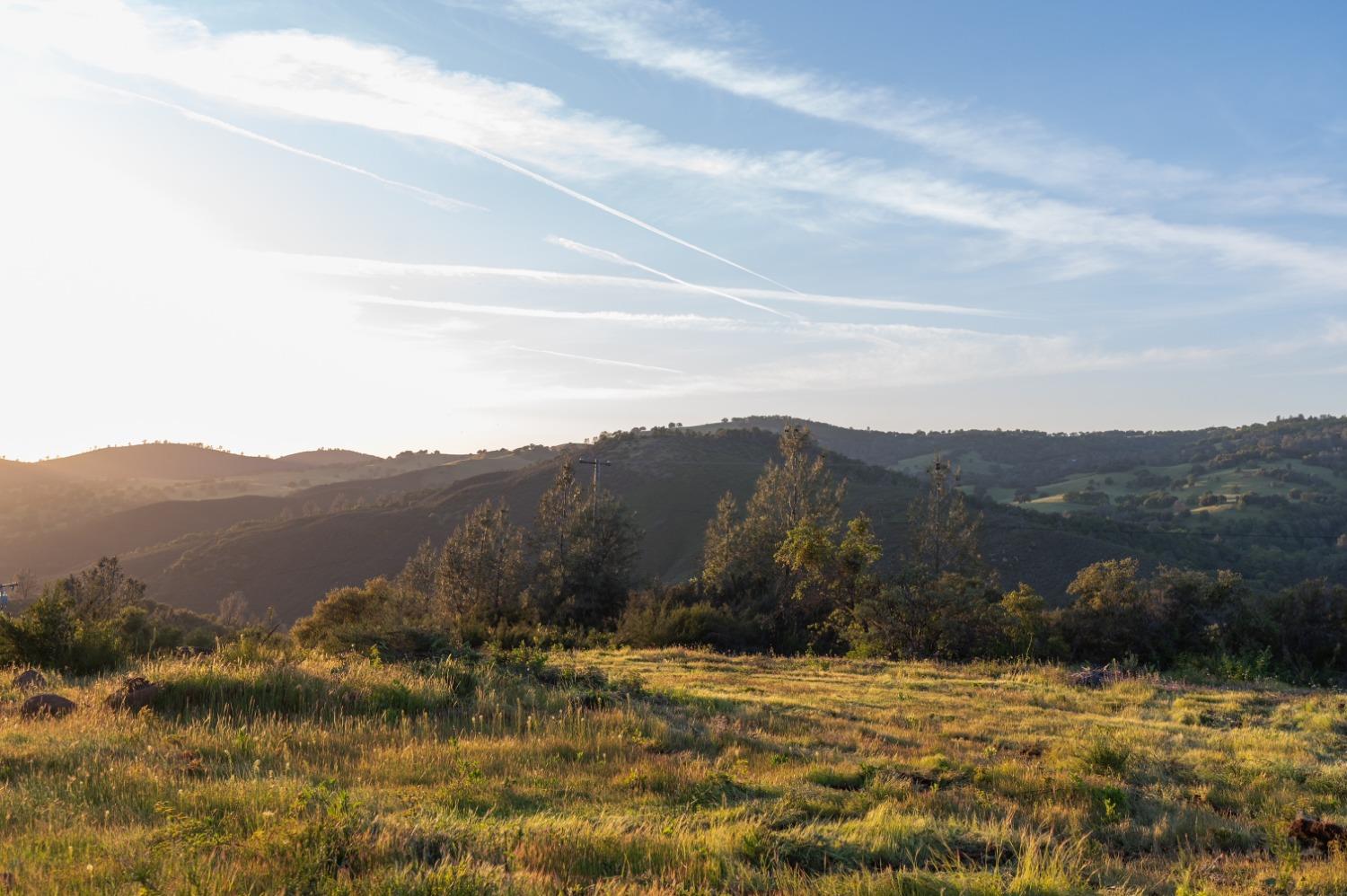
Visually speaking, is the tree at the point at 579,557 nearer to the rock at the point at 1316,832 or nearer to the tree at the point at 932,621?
the tree at the point at 932,621

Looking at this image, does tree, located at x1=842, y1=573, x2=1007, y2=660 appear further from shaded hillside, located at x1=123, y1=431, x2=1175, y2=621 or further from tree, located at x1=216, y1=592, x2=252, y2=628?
tree, located at x1=216, y1=592, x2=252, y2=628

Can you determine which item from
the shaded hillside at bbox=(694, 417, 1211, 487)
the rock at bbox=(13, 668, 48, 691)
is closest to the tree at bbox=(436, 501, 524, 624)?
the rock at bbox=(13, 668, 48, 691)

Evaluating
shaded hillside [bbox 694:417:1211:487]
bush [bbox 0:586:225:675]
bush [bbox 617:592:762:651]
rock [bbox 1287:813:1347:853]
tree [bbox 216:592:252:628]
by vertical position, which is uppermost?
shaded hillside [bbox 694:417:1211:487]

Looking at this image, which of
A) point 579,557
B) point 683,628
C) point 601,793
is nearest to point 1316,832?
point 601,793

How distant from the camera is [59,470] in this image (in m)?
160

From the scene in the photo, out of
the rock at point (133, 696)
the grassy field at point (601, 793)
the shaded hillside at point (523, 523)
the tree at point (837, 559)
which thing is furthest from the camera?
the shaded hillside at point (523, 523)

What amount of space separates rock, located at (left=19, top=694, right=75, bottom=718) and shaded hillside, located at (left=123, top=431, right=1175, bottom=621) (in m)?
57.0

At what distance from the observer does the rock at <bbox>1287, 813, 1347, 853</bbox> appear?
727 cm

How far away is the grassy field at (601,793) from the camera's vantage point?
4.88 meters

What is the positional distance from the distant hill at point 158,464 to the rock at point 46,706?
186 metres

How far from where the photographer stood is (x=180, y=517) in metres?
118

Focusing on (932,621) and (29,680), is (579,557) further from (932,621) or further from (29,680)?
(29,680)

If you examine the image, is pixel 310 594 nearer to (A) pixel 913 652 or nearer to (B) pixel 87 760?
(A) pixel 913 652

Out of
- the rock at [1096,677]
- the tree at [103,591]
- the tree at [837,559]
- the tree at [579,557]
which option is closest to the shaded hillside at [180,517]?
the tree at [103,591]
